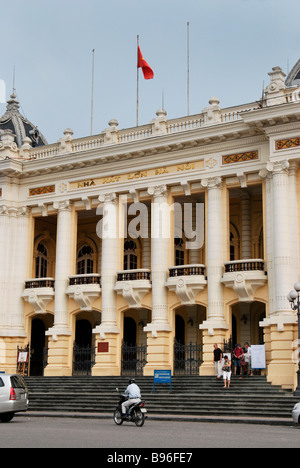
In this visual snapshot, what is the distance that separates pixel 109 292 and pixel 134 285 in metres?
1.56

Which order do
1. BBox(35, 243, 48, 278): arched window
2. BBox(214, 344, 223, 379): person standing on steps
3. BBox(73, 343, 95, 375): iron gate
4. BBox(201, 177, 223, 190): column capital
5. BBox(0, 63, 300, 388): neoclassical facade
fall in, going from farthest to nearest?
1. BBox(35, 243, 48, 278): arched window
2. BBox(73, 343, 95, 375): iron gate
3. BBox(201, 177, 223, 190): column capital
4. BBox(0, 63, 300, 388): neoclassical facade
5. BBox(214, 344, 223, 379): person standing on steps

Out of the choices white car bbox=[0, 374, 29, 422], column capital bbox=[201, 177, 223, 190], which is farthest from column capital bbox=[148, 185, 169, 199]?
white car bbox=[0, 374, 29, 422]

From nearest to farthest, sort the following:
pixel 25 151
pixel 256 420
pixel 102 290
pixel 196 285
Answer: pixel 256 420 → pixel 196 285 → pixel 102 290 → pixel 25 151

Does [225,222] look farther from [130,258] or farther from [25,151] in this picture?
[25,151]

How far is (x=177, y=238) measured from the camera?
37.7 meters

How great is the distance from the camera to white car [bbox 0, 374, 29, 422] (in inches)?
813

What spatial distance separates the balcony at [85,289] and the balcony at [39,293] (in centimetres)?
141

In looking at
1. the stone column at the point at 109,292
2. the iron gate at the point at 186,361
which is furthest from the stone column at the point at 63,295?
the iron gate at the point at 186,361

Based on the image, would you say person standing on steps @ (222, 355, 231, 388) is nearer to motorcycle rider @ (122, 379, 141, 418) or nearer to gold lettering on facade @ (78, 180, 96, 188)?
motorcycle rider @ (122, 379, 141, 418)

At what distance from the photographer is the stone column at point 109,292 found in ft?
105

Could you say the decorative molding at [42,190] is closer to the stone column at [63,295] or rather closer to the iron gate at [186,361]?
the stone column at [63,295]

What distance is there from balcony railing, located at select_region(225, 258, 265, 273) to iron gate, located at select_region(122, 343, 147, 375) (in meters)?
5.70
